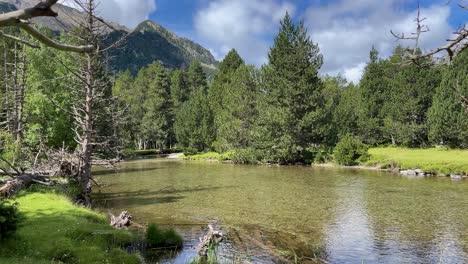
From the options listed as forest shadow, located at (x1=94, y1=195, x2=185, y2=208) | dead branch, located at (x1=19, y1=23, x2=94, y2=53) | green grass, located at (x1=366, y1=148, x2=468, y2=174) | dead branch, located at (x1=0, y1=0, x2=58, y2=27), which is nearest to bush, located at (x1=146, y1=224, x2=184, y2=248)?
forest shadow, located at (x1=94, y1=195, x2=185, y2=208)

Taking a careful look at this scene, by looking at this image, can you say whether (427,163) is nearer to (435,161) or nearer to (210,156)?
(435,161)

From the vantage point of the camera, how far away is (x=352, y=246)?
16812mm

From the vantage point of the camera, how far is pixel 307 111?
6078 centimetres

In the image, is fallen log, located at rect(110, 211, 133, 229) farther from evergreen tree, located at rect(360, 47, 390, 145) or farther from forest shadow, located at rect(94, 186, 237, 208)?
evergreen tree, located at rect(360, 47, 390, 145)

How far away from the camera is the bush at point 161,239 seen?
1664cm

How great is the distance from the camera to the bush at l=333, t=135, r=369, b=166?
51.8 meters

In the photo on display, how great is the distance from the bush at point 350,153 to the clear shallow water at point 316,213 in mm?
11140

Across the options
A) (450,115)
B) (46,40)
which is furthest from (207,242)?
(450,115)

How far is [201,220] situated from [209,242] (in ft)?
24.5

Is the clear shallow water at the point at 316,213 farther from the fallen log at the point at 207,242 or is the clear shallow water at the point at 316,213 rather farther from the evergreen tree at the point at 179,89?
the evergreen tree at the point at 179,89

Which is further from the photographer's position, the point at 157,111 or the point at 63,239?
the point at 157,111

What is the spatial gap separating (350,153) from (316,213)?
99.8 feet

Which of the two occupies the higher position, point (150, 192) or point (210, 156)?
point (210, 156)

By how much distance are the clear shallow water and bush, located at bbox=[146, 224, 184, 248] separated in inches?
24.1
